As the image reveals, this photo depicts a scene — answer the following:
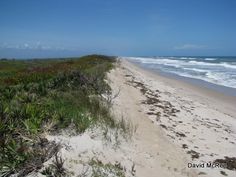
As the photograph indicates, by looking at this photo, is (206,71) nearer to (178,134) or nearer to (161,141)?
(178,134)

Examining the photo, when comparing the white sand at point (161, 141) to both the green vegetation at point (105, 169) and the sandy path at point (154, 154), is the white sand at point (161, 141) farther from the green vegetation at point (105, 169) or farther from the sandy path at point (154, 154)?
the green vegetation at point (105, 169)

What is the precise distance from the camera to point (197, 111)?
992cm

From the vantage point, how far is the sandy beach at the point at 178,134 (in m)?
5.20

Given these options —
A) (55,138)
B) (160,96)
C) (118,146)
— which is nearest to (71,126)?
(55,138)

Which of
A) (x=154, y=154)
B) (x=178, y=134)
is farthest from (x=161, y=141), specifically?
(x=178, y=134)

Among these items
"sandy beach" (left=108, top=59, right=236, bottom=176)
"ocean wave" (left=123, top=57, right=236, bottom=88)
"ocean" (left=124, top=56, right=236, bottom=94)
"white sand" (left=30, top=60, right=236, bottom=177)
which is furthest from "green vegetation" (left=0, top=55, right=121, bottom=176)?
"ocean wave" (left=123, top=57, right=236, bottom=88)

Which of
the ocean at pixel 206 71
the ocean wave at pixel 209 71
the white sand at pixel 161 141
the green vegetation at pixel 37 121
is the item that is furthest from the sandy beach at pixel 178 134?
the ocean wave at pixel 209 71

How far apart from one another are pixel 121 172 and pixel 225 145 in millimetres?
3541

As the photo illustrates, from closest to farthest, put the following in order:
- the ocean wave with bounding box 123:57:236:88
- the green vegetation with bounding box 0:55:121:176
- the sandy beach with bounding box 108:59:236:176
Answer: the green vegetation with bounding box 0:55:121:176
the sandy beach with bounding box 108:59:236:176
the ocean wave with bounding box 123:57:236:88

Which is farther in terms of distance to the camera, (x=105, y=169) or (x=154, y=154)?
(x=154, y=154)

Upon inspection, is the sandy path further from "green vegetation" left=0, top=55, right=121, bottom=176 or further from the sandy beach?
"green vegetation" left=0, top=55, right=121, bottom=176

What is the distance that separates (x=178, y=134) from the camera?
7.18 m

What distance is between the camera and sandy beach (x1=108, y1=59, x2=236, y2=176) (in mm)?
5202

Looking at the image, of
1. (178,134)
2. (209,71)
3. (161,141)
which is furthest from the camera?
(209,71)
